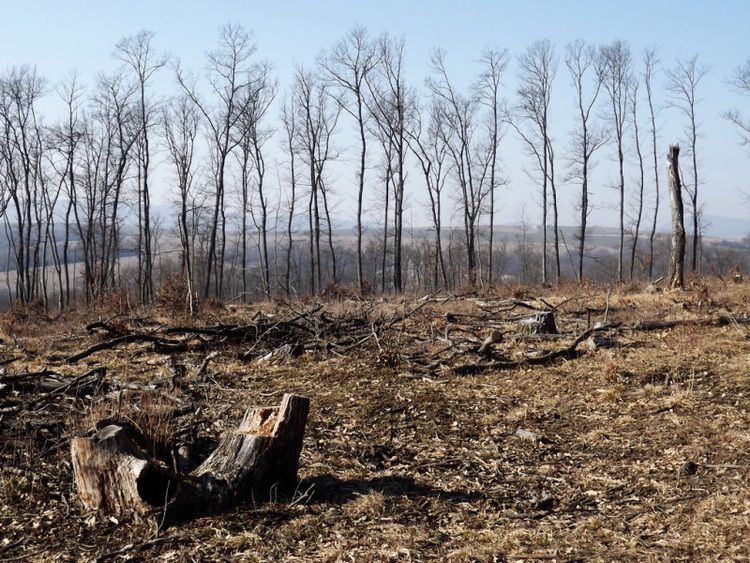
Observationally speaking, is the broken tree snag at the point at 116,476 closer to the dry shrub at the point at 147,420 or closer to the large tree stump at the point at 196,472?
the large tree stump at the point at 196,472

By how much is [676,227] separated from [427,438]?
1169cm

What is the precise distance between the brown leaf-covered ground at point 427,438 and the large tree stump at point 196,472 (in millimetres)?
115

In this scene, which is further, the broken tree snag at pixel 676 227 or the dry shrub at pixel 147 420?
the broken tree snag at pixel 676 227

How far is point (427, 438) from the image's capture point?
5734 mm

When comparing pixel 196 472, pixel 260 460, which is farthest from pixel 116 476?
pixel 260 460

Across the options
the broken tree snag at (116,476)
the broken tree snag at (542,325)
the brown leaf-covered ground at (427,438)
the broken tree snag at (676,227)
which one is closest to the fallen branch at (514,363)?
the brown leaf-covered ground at (427,438)

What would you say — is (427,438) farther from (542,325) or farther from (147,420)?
(542,325)

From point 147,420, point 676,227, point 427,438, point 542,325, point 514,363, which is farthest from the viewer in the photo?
point 676,227

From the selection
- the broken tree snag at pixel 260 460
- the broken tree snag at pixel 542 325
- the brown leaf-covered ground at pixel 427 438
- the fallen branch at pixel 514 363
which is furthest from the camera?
the broken tree snag at pixel 542 325

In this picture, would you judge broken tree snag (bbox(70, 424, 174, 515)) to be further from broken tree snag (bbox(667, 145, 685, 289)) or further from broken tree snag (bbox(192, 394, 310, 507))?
broken tree snag (bbox(667, 145, 685, 289))

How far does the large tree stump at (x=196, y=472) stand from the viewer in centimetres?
405

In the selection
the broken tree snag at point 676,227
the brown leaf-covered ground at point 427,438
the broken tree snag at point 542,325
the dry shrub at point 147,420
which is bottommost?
the brown leaf-covered ground at point 427,438

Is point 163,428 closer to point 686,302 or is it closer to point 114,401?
point 114,401

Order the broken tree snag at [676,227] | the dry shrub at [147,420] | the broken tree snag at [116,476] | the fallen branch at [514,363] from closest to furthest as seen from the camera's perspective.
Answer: the broken tree snag at [116,476] < the dry shrub at [147,420] < the fallen branch at [514,363] < the broken tree snag at [676,227]
